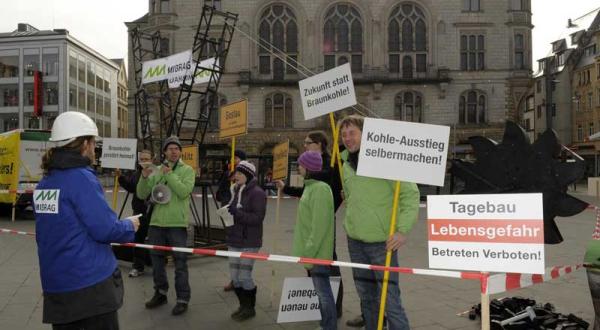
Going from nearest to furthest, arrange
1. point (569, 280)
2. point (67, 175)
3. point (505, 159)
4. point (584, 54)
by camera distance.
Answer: point (67, 175)
point (505, 159)
point (569, 280)
point (584, 54)

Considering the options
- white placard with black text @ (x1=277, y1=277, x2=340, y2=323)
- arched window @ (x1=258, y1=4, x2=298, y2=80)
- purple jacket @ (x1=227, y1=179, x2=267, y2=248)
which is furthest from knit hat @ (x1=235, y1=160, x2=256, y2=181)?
arched window @ (x1=258, y1=4, x2=298, y2=80)

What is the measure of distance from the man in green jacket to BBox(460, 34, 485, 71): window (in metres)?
36.9

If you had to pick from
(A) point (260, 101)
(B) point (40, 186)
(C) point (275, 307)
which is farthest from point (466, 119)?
(B) point (40, 186)

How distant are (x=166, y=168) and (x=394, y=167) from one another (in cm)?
315

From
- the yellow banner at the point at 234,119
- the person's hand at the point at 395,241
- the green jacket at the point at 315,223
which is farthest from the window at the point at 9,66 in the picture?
the person's hand at the point at 395,241

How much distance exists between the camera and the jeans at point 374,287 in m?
4.24

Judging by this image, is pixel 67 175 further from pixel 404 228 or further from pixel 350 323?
pixel 350 323

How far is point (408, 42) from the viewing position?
3875 cm

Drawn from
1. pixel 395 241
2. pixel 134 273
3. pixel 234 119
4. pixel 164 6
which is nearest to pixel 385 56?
pixel 164 6

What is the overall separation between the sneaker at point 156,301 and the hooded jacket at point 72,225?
10.4 feet

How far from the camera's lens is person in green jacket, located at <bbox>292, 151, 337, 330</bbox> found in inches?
187

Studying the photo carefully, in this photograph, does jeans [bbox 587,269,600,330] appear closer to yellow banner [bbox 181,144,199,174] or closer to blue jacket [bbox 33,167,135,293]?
blue jacket [bbox 33,167,135,293]

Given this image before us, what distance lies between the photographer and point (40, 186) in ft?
10.6

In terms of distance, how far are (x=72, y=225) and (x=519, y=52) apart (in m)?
41.0
